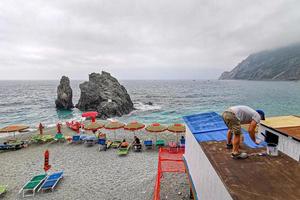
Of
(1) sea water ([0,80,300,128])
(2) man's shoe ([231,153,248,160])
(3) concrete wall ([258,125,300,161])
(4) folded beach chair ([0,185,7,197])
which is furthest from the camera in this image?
(1) sea water ([0,80,300,128])

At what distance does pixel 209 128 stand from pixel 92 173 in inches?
374

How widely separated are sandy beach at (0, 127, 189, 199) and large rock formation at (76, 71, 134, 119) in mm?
25222

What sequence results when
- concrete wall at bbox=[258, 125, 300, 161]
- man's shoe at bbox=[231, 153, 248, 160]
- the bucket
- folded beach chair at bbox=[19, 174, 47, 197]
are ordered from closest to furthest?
man's shoe at bbox=[231, 153, 248, 160]
the bucket
concrete wall at bbox=[258, 125, 300, 161]
folded beach chair at bbox=[19, 174, 47, 197]

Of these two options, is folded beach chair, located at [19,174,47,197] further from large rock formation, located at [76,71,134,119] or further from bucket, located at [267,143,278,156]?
large rock formation, located at [76,71,134,119]

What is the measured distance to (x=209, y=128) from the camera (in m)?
9.20

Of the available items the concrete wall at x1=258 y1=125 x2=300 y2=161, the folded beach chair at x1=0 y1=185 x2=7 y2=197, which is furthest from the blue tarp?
the folded beach chair at x1=0 y1=185 x2=7 y2=197

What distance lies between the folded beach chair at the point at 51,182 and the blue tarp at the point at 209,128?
909 cm

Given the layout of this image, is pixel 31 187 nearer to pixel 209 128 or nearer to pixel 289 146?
pixel 209 128

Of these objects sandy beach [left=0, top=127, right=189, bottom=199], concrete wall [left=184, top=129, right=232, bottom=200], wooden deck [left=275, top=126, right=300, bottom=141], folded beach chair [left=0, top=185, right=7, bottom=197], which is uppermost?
wooden deck [left=275, top=126, right=300, bottom=141]

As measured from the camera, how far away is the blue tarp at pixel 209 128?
7824mm

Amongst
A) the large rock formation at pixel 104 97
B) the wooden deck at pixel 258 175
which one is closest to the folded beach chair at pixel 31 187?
the wooden deck at pixel 258 175

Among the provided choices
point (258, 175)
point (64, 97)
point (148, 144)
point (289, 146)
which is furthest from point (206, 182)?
point (64, 97)

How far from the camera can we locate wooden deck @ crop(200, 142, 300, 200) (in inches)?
164

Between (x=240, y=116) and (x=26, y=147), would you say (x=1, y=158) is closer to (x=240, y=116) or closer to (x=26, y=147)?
(x=26, y=147)
